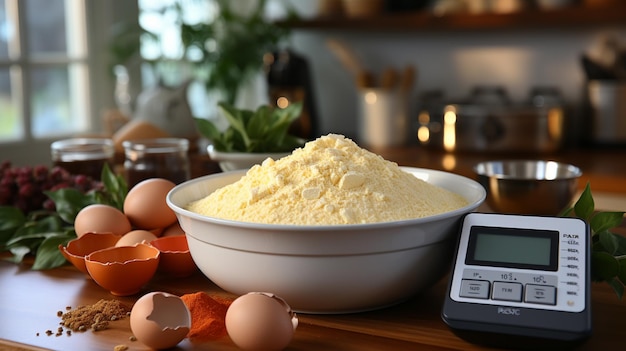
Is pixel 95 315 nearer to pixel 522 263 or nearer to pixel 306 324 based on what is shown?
pixel 306 324

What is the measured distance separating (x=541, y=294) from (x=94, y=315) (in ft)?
1.52

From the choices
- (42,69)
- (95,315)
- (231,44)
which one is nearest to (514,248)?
(95,315)

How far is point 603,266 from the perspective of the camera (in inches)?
31.2

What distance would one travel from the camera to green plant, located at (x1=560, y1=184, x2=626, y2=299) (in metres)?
0.79

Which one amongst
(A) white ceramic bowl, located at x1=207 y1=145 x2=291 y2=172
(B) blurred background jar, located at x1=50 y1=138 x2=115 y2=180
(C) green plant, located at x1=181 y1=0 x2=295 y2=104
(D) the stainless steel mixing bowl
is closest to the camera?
(D) the stainless steel mixing bowl

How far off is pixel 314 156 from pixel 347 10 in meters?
2.10

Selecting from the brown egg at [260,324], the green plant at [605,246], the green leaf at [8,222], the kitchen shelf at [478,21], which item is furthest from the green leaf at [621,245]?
the kitchen shelf at [478,21]

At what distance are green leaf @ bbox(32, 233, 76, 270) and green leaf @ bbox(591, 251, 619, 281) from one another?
0.67 metres

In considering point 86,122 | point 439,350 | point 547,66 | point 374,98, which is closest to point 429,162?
point 374,98

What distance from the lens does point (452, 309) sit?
0.72 m

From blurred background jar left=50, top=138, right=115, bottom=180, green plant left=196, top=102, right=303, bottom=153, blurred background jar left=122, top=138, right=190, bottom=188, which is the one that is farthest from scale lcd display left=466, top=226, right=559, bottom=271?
blurred background jar left=50, top=138, right=115, bottom=180

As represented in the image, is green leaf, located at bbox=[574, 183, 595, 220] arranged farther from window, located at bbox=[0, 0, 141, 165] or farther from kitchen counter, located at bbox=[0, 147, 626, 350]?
window, located at bbox=[0, 0, 141, 165]

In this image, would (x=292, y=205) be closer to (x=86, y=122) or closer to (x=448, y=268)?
(x=448, y=268)

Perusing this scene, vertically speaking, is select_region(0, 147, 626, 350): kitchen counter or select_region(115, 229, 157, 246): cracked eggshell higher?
select_region(115, 229, 157, 246): cracked eggshell
